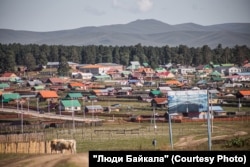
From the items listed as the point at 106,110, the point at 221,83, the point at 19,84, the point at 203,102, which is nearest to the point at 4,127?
the point at 106,110

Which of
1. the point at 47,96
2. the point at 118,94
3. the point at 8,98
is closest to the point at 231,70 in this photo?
the point at 118,94

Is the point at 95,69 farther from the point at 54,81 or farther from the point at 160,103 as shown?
the point at 160,103

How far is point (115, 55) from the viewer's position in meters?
148

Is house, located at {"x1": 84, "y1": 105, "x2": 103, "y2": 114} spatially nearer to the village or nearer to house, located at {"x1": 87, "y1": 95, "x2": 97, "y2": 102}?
the village

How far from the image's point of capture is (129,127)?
45844 mm

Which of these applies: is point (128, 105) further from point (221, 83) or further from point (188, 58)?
point (188, 58)

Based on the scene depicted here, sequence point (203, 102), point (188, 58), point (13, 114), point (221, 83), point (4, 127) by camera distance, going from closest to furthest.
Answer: point (203, 102), point (4, 127), point (13, 114), point (221, 83), point (188, 58)

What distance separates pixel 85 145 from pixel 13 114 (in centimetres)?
2378

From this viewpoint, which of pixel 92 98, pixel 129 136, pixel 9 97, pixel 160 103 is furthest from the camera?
pixel 92 98

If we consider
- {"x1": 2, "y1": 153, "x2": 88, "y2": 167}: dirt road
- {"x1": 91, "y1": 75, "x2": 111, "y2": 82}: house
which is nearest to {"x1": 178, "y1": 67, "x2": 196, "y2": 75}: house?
{"x1": 91, "y1": 75, "x2": 111, "y2": 82}: house

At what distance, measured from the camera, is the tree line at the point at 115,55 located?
399 ft

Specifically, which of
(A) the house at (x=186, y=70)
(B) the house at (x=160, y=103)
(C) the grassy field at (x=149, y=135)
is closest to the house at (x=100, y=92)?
(B) the house at (x=160, y=103)

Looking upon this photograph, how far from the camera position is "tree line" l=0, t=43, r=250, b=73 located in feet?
399

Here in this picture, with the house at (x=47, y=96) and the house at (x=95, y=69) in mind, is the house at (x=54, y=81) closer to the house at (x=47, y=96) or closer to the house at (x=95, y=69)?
the house at (x=47, y=96)
